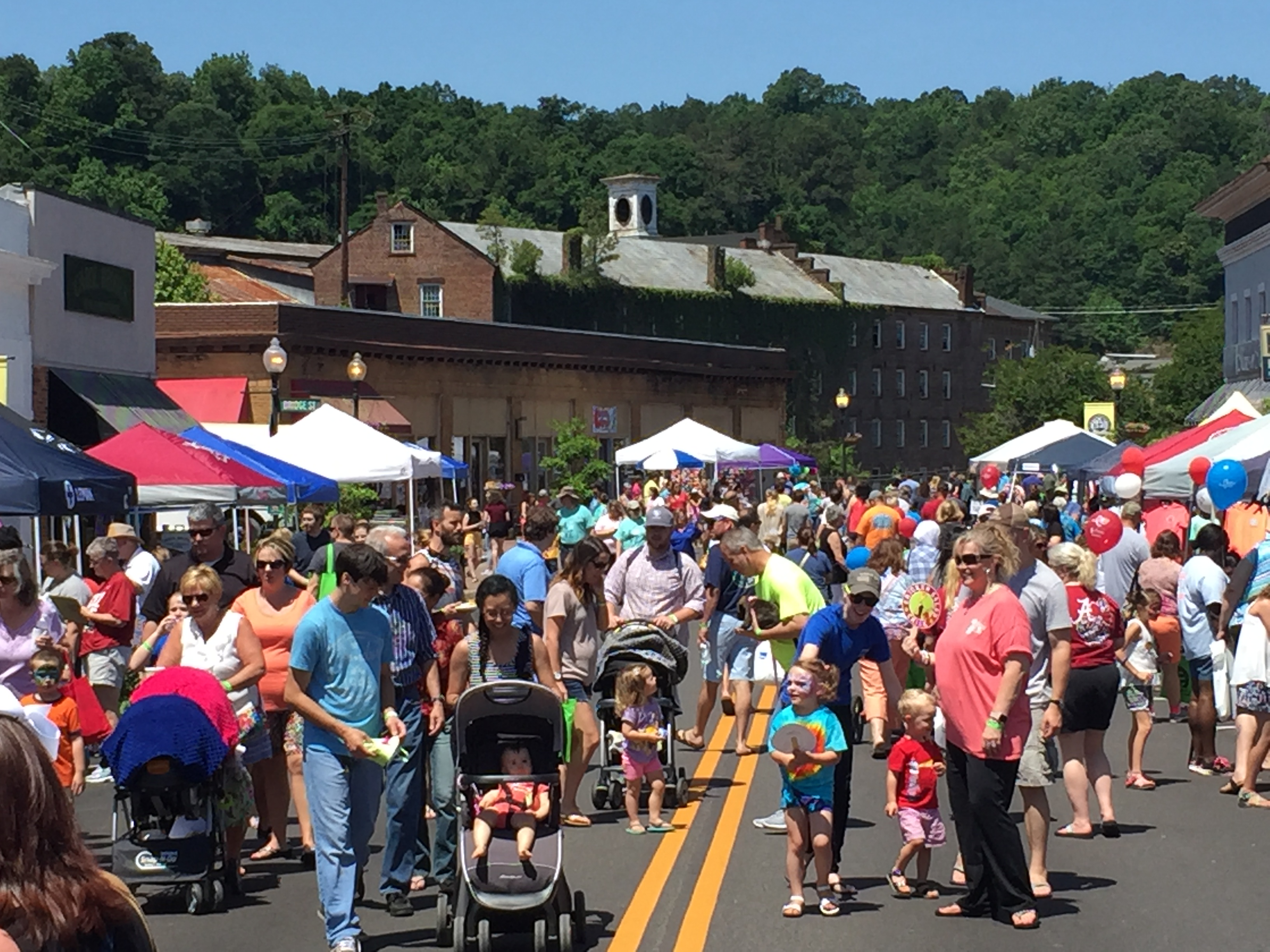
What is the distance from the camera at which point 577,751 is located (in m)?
12.4

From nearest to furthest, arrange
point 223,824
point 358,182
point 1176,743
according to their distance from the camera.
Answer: point 223,824 → point 1176,743 → point 358,182

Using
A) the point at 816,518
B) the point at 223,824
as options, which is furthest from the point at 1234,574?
the point at 816,518

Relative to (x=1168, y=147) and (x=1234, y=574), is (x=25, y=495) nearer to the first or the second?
(x=1234, y=574)

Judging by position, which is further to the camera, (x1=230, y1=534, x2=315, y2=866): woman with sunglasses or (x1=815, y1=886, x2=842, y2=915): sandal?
(x1=230, y1=534, x2=315, y2=866): woman with sunglasses

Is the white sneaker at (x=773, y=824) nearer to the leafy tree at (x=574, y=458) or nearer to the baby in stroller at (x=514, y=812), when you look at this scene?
the baby in stroller at (x=514, y=812)

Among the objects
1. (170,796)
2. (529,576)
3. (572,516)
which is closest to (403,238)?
(572,516)

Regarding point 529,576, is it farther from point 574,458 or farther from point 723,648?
point 574,458

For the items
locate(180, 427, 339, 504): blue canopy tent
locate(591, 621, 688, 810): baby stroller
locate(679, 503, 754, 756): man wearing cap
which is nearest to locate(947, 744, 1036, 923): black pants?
locate(591, 621, 688, 810): baby stroller

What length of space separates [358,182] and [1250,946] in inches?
4492

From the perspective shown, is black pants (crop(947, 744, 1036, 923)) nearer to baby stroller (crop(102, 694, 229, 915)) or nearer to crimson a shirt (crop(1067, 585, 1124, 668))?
crimson a shirt (crop(1067, 585, 1124, 668))

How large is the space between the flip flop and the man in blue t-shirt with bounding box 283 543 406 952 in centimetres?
682

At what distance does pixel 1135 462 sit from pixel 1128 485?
430 cm

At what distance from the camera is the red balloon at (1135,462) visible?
94.2 ft

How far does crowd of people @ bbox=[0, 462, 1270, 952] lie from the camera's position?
9477 millimetres
